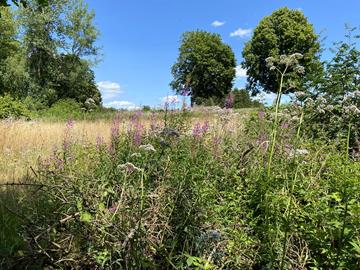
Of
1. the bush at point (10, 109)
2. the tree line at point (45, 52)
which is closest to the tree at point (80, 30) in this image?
the tree line at point (45, 52)

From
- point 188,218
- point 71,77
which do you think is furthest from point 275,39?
point 188,218

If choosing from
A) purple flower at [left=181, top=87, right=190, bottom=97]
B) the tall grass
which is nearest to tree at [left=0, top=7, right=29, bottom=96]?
purple flower at [left=181, top=87, right=190, bottom=97]

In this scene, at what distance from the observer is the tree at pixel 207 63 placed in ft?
161

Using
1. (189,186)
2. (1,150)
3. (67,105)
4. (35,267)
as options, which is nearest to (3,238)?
(35,267)

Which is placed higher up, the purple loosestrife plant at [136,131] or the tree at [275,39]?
the tree at [275,39]

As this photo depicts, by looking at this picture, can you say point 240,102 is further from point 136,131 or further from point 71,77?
point 136,131

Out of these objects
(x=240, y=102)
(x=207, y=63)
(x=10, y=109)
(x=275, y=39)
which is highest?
(x=275, y=39)

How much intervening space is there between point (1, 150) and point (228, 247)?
5527mm

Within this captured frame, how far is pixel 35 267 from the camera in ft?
8.80

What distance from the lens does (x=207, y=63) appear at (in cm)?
4919

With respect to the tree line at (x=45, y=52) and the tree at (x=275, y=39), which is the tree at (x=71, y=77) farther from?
Result: the tree at (x=275, y=39)

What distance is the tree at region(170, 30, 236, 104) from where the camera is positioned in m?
49.1

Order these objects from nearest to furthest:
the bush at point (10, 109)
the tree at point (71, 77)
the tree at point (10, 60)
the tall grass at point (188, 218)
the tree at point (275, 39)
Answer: the tall grass at point (188, 218), the bush at point (10, 109), the tree at point (10, 60), the tree at point (71, 77), the tree at point (275, 39)

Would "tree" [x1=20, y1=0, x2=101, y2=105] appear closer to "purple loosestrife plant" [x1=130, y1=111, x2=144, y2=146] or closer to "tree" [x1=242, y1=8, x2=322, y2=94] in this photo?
"tree" [x1=242, y1=8, x2=322, y2=94]
